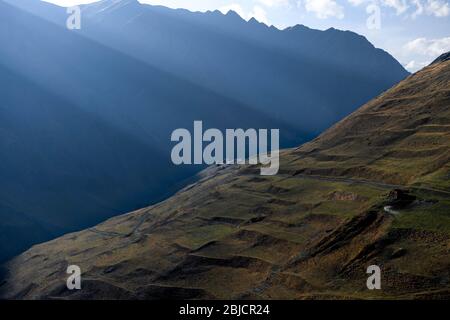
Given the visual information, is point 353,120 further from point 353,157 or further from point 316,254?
point 316,254

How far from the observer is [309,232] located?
8844cm

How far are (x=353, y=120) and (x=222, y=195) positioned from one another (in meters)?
55.8

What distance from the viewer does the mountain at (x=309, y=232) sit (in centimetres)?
6619

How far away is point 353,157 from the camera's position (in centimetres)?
12681

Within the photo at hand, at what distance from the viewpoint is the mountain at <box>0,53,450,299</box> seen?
2606 inches

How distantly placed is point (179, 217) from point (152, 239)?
12.0 meters

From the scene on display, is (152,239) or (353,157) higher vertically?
(353,157)
